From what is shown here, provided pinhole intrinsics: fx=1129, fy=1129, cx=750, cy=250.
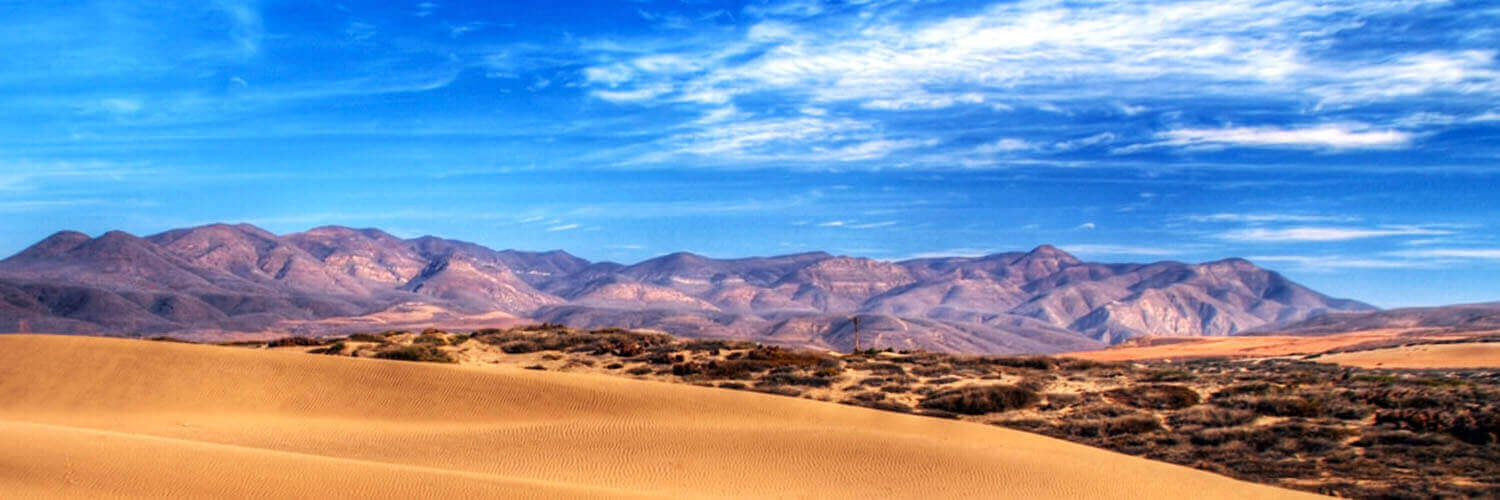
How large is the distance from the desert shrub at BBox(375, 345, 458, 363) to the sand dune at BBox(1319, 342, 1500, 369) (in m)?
35.9

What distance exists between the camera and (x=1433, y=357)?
166 ft

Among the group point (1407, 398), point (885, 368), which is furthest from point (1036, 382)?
point (1407, 398)

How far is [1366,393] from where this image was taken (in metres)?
23.4

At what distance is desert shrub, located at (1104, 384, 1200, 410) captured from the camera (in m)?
23.8

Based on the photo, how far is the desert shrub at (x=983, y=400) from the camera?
78.0 ft

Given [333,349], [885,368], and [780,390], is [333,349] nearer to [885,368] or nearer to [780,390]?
[780,390]

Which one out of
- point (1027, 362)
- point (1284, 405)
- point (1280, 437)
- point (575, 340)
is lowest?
point (1280, 437)

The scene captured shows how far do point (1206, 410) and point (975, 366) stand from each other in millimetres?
8337

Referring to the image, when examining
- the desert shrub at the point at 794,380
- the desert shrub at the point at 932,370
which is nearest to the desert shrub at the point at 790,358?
the desert shrub at the point at 794,380

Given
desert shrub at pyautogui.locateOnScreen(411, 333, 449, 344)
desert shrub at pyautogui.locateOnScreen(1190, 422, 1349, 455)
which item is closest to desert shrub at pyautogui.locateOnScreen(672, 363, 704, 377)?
desert shrub at pyautogui.locateOnScreen(411, 333, 449, 344)

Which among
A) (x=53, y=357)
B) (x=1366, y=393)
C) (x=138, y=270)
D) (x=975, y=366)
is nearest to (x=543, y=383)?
(x=53, y=357)

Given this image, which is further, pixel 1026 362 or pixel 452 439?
pixel 1026 362

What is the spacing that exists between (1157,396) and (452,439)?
15.0 metres

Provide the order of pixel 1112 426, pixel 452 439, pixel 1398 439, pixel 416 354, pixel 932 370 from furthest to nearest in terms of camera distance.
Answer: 1. pixel 932 370
2. pixel 416 354
3. pixel 1112 426
4. pixel 1398 439
5. pixel 452 439
